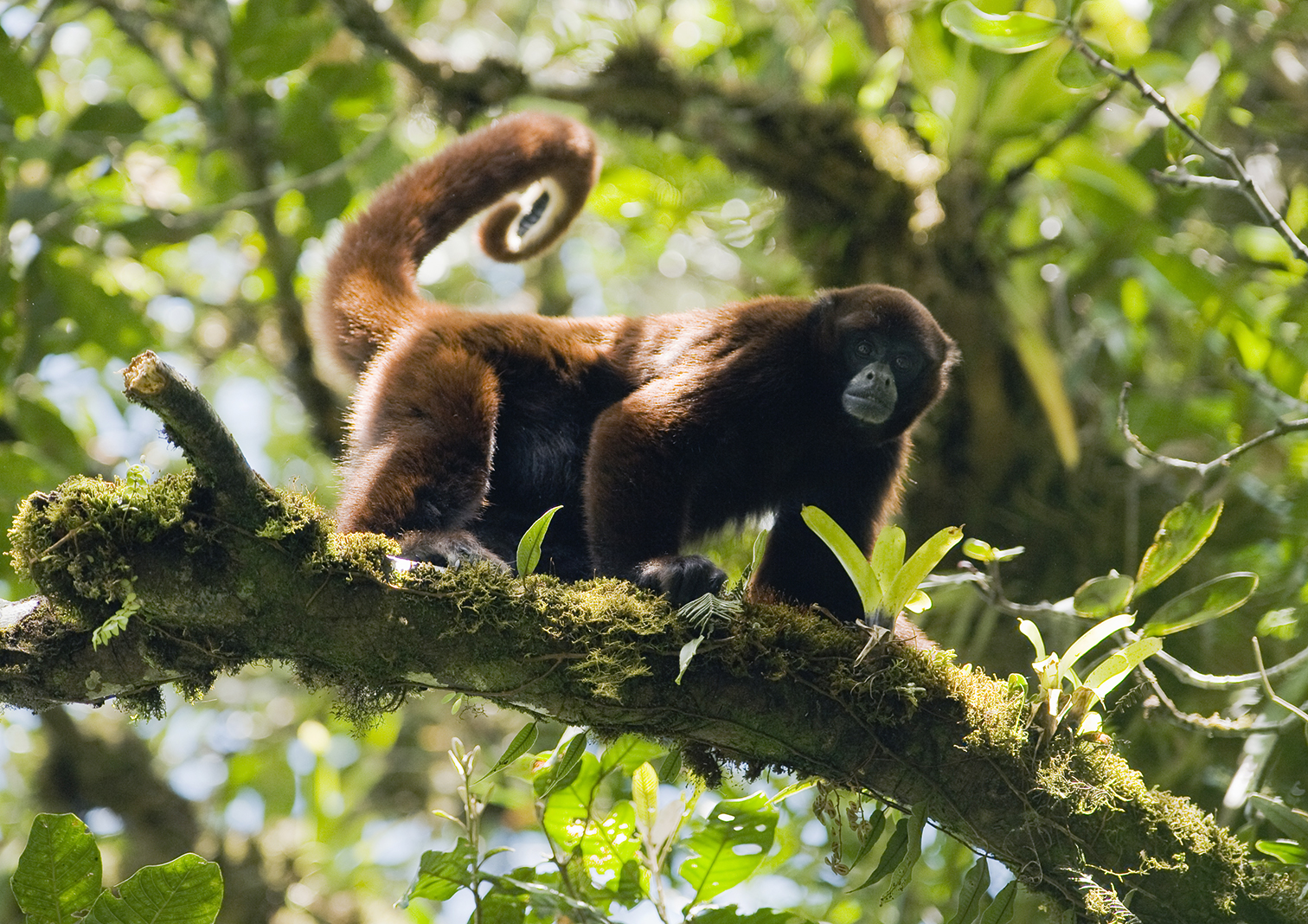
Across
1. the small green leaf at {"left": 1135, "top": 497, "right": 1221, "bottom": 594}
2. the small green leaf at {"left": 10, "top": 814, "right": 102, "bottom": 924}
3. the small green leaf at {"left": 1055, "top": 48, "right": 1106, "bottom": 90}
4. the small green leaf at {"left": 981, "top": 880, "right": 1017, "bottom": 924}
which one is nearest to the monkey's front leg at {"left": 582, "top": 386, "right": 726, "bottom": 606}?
the small green leaf at {"left": 981, "top": 880, "right": 1017, "bottom": 924}

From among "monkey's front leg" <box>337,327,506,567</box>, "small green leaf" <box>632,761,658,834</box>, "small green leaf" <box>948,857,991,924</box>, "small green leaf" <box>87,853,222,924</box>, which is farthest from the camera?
"monkey's front leg" <box>337,327,506,567</box>

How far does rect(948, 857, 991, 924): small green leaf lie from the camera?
3.02 m

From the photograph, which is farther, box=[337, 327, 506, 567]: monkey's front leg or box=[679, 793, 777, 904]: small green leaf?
box=[337, 327, 506, 567]: monkey's front leg

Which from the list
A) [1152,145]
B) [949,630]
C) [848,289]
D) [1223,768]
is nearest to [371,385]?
[848,289]

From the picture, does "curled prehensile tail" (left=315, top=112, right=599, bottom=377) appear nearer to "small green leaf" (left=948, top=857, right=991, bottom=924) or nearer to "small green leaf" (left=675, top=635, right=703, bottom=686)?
"small green leaf" (left=675, top=635, right=703, bottom=686)

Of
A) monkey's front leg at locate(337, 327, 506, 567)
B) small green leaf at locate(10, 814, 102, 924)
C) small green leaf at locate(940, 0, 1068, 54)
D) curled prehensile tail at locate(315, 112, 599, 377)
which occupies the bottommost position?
small green leaf at locate(10, 814, 102, 924)

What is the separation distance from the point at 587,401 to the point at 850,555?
1510mm

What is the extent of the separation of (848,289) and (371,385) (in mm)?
1878

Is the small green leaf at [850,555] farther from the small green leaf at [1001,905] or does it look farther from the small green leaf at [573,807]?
the small green leaf at [573,807]

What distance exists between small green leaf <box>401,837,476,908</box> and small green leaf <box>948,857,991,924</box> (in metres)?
1.28

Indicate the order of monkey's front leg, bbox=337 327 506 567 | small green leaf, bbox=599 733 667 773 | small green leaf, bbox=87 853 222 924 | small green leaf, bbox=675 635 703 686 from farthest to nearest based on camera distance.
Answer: monkey's front leg, bbox=337 327 506 567
small green leaf, bbox=599 733 667 773
small green leaf, bbox=675 635 703 686
small green leaf, bbox=87 853 222 924

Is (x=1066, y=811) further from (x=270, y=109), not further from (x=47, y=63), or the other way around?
(x=47, y=63)

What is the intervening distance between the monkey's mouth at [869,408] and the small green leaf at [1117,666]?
4.62ft

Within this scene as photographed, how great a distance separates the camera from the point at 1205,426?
5695 mm
